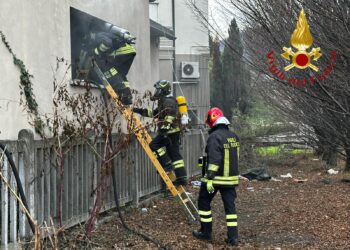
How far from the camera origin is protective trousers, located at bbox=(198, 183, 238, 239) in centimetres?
700

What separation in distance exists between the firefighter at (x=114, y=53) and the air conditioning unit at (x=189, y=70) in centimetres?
1226

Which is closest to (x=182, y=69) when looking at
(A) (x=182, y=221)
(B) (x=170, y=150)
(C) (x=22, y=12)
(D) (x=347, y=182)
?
(D) (x=347, y=182)

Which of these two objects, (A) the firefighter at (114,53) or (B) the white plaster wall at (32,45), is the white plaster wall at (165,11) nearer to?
(A) the firefighter at (114,53)

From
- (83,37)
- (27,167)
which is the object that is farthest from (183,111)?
(27,167)

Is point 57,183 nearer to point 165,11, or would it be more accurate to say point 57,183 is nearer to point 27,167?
point 27,167

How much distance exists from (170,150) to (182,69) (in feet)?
39.7

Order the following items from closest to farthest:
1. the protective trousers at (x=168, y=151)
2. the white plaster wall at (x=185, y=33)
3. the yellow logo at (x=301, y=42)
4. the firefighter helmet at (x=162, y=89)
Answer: the yellow logo at (x=301, y=42) < the firefighter helmet at (x=162, y=89) < the protective trousers at (x=168, y=151) < the white plaster wall at (x=185, y=33)

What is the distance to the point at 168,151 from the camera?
9.54m

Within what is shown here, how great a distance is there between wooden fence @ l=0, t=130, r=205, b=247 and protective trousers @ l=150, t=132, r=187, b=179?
13.5 inches

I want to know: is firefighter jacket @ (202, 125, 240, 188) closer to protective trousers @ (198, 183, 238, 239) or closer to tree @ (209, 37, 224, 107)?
protective trousers @ (198, 183, 238, 239)

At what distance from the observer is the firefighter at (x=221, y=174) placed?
275 inches

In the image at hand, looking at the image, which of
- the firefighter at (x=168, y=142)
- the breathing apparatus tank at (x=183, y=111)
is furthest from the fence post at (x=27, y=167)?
the breathing apparatus tank at (x=183, y=111)

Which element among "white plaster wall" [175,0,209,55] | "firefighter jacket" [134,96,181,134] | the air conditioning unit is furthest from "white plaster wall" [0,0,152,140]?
"white plaster wall" [175,0,209,55]

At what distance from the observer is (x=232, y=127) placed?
19719 millimetres
